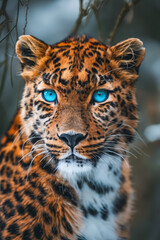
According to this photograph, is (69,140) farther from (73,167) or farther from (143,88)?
(143,88)

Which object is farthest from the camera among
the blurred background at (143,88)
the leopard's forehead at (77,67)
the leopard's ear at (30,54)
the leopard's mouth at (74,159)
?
the blurred background at (143,88)

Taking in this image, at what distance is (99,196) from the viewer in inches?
121

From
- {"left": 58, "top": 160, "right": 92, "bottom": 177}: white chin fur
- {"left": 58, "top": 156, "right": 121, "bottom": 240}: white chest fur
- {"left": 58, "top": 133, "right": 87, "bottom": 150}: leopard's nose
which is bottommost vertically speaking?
{"left": 58, "top": 156, "right": 121, "bottom": 240}: white chest fur

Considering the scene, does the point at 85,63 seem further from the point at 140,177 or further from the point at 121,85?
the point at 140,177

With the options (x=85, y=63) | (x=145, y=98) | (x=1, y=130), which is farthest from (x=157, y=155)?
(x=85, y=63)

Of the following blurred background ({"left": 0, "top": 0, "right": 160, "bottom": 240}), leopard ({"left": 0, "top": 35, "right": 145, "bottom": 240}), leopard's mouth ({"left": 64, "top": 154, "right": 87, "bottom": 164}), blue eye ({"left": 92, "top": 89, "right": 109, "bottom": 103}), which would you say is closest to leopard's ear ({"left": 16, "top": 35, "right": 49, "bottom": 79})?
leopard ({"left": 0, "top": 35, "right": 145, "bottom": 240})

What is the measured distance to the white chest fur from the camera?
298 cm

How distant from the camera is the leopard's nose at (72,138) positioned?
2576 mm

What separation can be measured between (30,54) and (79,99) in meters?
0.65

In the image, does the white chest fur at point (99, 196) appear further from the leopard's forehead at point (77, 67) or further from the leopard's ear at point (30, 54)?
the leopard's ear at point (30, 54)

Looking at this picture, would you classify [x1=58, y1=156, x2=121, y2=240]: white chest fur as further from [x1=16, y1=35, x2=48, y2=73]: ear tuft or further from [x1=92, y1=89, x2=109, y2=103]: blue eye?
[x1=16, y1=35, x2=48, y2=73]: ear tuft

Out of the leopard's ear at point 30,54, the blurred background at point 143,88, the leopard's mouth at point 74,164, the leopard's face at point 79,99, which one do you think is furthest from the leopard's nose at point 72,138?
the blurred background at point 143,88

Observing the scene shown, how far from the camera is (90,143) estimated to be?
270 centimetres

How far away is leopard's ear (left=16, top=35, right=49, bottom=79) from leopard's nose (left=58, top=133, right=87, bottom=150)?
688 millimetres
